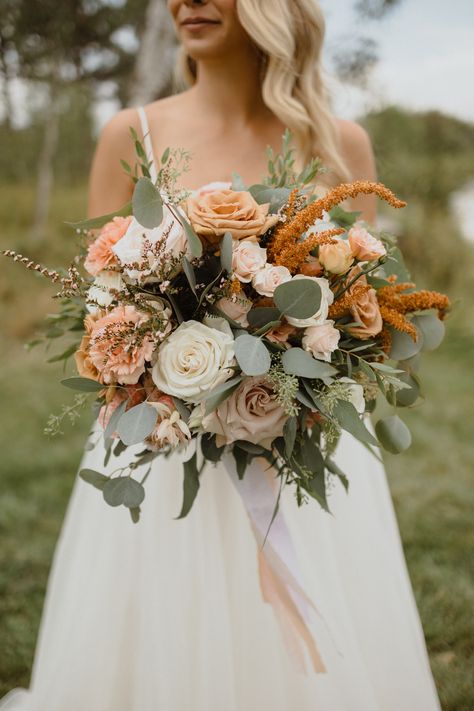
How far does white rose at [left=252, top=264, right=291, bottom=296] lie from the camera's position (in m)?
1.39

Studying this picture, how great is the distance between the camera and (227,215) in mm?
1425

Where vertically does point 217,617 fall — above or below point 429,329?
below

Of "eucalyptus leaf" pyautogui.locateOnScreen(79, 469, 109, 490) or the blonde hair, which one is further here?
the blonde hair

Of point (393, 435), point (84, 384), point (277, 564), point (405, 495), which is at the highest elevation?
point (84, 384)

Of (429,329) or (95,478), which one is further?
(429,329)

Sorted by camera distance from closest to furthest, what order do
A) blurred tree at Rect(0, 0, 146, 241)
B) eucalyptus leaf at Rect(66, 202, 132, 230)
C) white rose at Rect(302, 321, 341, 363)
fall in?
white rose at Rect(302, 321, 341, 363), eucalyptus leaf at Rect(66, 202, 132, 230), blurred tree at Rect(0, 0, 146, 241)


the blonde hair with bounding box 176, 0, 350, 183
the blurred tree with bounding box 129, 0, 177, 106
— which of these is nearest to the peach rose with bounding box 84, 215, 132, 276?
the blonde hair with bounding box 176, 0, 350, 183

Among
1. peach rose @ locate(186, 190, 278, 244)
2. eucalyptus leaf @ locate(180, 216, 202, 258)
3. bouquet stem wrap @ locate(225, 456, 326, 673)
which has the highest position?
peach rose @ locate(186, 190, 278, 244)

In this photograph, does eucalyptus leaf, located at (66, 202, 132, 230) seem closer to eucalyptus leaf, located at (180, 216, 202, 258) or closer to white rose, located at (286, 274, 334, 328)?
eucalyptus leaf, located at (180, 216, 202, 258)

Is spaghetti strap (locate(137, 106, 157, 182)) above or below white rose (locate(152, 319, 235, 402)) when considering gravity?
above

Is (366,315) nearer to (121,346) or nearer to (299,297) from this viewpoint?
(299,297)

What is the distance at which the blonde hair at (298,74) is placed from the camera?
221cm

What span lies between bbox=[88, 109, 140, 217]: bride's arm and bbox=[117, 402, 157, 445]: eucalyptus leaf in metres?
1.18

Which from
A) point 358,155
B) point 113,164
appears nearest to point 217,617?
point 113,164
